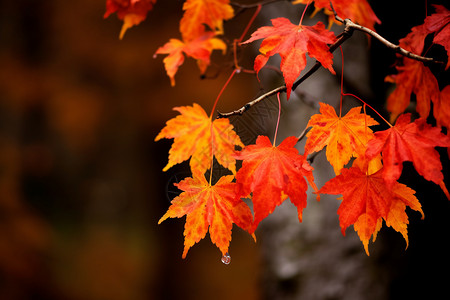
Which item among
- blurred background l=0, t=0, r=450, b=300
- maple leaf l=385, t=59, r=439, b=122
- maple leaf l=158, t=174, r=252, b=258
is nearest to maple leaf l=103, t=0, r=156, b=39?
maple leaf l=158, t=174, r=252, b=258

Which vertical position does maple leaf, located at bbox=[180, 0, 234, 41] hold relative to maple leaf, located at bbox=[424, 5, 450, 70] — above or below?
above

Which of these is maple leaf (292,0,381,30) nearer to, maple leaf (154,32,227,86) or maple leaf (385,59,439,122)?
maple leaf (385,59,439,122)

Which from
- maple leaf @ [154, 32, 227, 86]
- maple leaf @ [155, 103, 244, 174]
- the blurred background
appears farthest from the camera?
the blurred background

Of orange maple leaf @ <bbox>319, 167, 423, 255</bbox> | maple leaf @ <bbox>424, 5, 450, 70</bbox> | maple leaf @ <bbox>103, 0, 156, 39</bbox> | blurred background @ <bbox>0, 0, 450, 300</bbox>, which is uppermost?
maple leaf @ <bbox>103, 0, 156, 39</bbox>

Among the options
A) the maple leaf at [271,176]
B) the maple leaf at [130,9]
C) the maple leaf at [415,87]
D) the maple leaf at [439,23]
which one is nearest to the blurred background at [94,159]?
the maple leaf at [130,9]

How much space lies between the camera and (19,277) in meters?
3.42

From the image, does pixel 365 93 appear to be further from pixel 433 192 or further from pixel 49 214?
pixel 49 214

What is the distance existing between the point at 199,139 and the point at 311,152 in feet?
0.63

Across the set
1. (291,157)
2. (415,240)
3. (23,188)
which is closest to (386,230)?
(415,240)

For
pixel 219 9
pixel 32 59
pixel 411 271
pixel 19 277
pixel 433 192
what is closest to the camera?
pixel 219 9

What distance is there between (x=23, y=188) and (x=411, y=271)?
3.53 meters

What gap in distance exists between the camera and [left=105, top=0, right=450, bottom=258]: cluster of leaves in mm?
516

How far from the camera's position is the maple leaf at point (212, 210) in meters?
0.58

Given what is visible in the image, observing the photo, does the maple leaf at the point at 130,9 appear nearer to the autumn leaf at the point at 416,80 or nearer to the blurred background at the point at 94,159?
the autumn leaf at the point at 416,80
